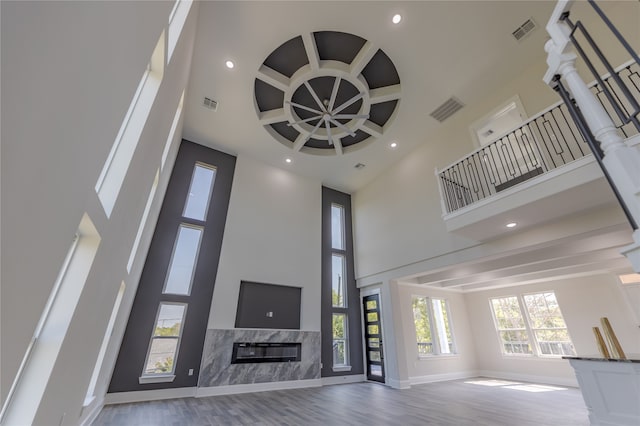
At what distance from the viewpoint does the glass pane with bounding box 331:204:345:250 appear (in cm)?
868

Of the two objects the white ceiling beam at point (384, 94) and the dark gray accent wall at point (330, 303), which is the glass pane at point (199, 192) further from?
the white ceiling beam at point (384, 94)

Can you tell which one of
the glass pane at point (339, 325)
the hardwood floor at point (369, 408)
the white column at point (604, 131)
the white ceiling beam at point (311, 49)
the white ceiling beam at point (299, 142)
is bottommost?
the hardwood floor at point (369, 408)

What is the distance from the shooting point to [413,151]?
24.7ft

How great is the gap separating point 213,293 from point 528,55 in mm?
8306

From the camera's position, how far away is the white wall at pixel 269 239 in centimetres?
646

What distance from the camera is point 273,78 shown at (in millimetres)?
5590

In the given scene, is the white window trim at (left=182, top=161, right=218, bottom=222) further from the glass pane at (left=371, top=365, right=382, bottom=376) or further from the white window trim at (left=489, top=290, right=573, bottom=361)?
the white window trim at (left=489, top=290, right=573, bottom=361)

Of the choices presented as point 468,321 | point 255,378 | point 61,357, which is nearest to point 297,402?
point 255,378

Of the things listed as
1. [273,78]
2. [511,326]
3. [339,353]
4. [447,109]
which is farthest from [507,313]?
[273,78]

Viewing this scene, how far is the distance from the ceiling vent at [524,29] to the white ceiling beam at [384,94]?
7.27 feet

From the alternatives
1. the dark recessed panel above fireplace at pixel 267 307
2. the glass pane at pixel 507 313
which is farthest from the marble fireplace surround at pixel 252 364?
the glass pane at pixel 507 313

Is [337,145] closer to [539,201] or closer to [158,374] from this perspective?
[539,201]

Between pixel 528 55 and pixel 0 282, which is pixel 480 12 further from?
pixel 0 282

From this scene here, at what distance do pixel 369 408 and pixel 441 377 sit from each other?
13.3 ft
